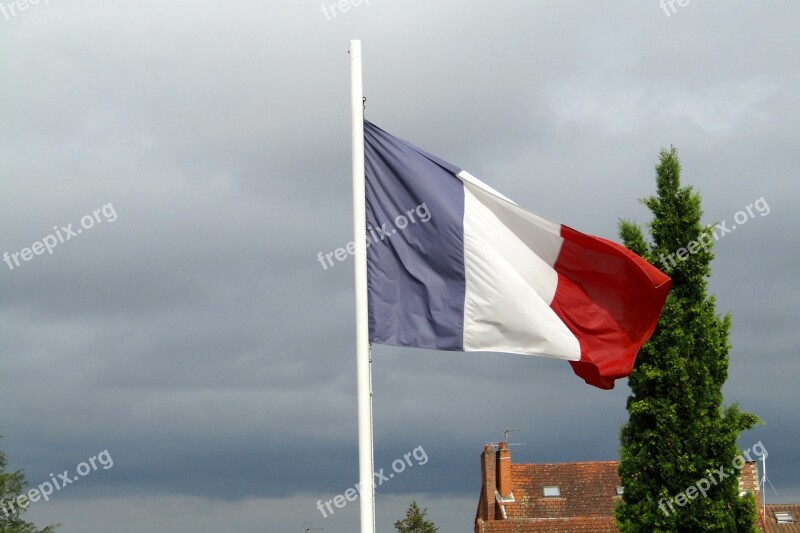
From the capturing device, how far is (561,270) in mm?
11930

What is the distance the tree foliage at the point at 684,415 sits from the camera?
20.0m

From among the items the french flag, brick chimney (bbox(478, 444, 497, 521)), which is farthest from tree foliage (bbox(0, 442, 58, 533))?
the french flag

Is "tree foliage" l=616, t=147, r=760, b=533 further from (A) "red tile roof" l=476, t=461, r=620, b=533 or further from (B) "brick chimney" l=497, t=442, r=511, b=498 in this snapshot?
(B) "brick chimney" l=497, t=442, r=511, b=498

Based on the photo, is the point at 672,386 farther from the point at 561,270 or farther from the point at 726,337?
the point at 561,270

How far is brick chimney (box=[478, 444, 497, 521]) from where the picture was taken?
56.4m

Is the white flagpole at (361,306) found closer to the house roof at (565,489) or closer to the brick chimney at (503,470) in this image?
the house roof at (565,489)

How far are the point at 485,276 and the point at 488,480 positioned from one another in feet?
153

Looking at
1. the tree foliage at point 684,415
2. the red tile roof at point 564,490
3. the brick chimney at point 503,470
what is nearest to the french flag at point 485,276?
the tree foliage at point 684,415

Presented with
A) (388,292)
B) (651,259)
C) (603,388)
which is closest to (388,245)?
(388,292)

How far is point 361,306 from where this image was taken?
10898mm

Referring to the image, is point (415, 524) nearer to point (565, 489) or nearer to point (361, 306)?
point (565, 489)


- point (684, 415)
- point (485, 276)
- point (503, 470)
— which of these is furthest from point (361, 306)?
point (503, 470)

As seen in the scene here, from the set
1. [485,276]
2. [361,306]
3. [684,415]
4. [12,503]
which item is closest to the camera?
[361,306]

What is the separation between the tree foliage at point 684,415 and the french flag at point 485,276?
878 centimetres
